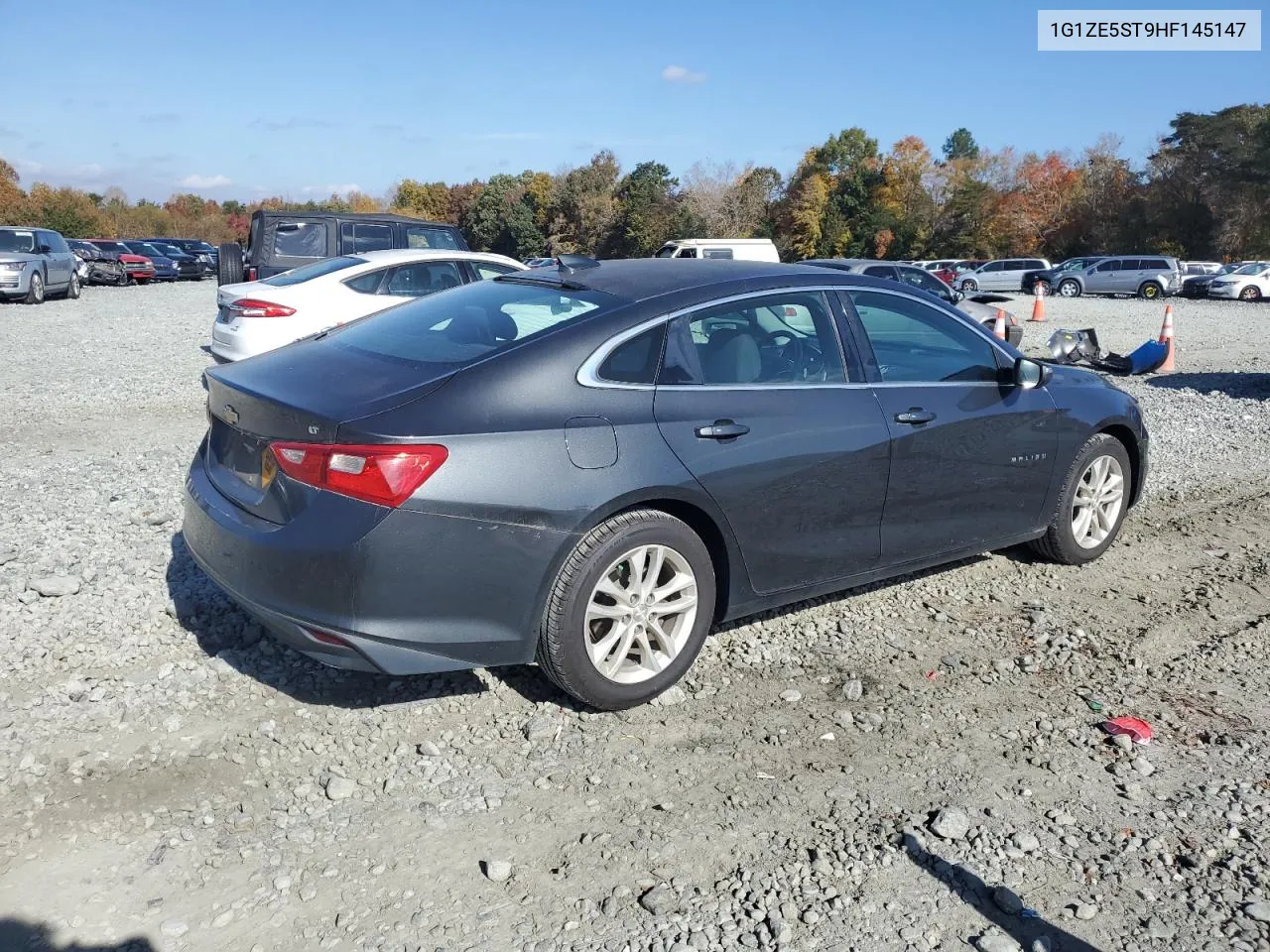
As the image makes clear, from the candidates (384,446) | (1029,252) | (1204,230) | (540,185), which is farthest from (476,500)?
(540,185)

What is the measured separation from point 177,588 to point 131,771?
63.1 inches

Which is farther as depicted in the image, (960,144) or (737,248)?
(960,144)

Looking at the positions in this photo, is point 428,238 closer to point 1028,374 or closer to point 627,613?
point 1028,374

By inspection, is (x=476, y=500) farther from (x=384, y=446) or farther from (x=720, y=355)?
(x=720, y=355)

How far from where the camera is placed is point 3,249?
2345 centimetres

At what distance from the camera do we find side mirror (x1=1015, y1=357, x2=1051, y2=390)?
5.20 meters

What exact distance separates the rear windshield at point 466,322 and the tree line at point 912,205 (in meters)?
54.2

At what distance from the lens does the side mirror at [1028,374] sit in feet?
17.1

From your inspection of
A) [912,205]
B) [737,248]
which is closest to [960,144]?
[912,205]

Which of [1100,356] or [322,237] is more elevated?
[322,237]

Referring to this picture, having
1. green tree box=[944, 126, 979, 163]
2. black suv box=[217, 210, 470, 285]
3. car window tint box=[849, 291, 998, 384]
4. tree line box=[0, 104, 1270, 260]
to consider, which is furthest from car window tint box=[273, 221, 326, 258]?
green tree box=[944, 126, 979, 163]

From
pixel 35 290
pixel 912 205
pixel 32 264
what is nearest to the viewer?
pixel 32 264

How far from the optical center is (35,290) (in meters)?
23.8

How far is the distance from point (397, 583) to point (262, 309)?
7.67m
